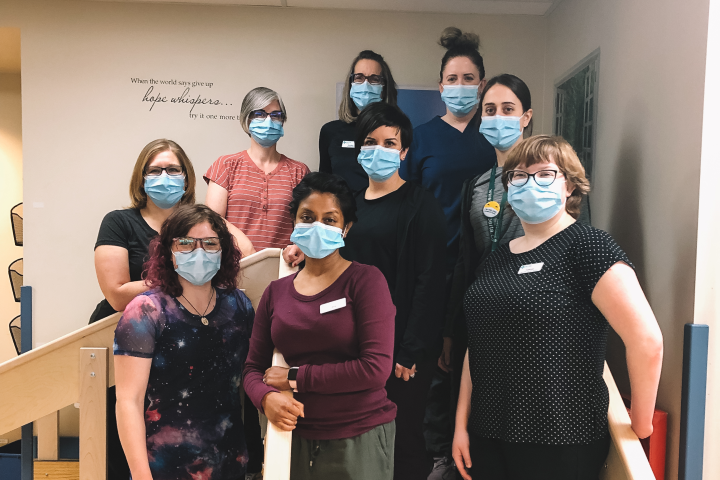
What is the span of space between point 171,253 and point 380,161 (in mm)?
815

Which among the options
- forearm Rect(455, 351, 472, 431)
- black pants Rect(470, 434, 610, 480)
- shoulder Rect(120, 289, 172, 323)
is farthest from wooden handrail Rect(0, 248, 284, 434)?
black pants Rect(470, 434, 610, 480)

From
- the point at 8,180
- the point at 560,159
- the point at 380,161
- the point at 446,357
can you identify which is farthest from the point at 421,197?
the point at 8,180

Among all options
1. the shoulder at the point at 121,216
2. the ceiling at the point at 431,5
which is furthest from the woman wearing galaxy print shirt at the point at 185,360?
the ceiling at the point at 431,5

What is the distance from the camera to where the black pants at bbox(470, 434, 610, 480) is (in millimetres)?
1436

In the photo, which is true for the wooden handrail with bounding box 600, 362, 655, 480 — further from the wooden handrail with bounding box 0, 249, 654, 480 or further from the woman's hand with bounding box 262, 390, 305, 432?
the wooden handrail with bounding box 0, 249, 654, 480

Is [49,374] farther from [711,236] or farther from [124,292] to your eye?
[711,236]

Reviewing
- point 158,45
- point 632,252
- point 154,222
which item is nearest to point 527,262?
point 632,252

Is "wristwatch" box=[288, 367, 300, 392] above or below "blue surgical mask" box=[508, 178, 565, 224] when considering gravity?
below

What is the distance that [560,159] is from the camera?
1.59 meters

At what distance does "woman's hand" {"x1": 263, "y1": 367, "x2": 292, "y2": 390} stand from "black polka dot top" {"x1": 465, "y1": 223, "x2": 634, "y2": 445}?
61 cm

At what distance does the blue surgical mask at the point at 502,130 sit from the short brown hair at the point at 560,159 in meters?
0.47

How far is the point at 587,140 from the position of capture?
2869 mm

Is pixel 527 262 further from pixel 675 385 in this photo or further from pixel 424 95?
pixel 424 95

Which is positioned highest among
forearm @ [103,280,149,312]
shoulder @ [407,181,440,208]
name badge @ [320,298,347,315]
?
shoulder @ [407,181,440,208]
